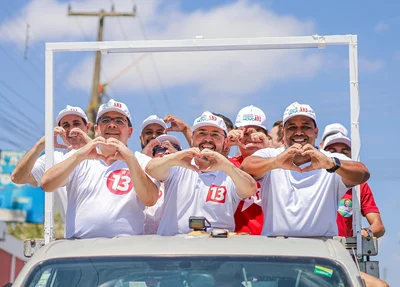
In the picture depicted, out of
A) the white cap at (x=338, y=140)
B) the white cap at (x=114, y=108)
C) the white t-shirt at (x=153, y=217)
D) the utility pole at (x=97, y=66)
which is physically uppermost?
the utility pole at (x=97, y=66)

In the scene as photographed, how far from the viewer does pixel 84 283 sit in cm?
441

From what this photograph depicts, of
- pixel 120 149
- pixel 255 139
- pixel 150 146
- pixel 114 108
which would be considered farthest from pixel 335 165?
pixel 150 146

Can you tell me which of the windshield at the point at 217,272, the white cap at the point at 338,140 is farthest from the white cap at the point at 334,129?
the windshield at the point at 217,272

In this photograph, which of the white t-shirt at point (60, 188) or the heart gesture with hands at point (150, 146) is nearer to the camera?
the white t-shirt at point (60, 188)

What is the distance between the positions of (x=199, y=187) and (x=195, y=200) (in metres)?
0.10

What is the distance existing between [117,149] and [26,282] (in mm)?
1475

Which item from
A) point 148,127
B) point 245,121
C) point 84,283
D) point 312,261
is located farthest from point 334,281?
point 148,127

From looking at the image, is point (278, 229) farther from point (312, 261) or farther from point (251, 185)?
point (312, 261)

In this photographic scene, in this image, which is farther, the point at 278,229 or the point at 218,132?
the point at 218,132

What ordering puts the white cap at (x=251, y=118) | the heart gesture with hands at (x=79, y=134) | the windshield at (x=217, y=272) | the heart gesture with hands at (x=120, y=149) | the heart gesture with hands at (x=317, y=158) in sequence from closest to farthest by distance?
the windshield at (x=217, y=272) → the heart gesture with hands at (x=317, y=158) → the heart gesture with hands at (x=120, y=149) → the heart gesture with hands at (x=79, y=134) → the white cap at (x=251, y=118)

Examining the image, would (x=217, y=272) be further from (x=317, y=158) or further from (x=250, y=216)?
(x=250, y=216)

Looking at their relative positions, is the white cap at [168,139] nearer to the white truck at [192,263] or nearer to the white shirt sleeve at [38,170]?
the white shirt sleeve at [38,170]

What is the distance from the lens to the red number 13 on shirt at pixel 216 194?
5.70 m

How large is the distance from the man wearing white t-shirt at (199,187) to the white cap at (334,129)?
2177mm
